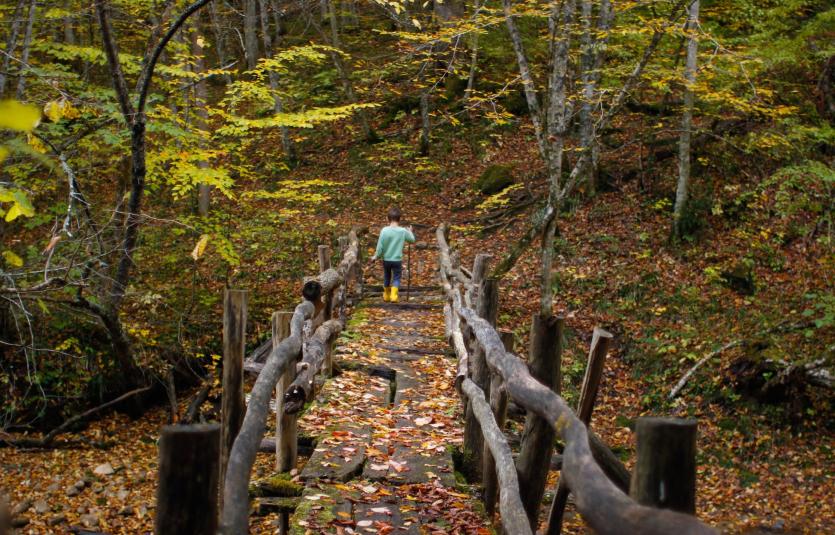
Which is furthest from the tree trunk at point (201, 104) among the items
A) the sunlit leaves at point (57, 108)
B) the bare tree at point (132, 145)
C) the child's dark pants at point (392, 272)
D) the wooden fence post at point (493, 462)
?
the wooden fence post at point (493, 462)

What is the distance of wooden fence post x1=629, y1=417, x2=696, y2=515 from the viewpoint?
190cm

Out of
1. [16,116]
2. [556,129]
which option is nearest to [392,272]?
[556,129]

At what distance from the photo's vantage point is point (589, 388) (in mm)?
4711

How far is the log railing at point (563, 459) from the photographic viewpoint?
5.02 ft

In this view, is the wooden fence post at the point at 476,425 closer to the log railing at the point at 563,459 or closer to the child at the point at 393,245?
the log railing at the point at 563,459

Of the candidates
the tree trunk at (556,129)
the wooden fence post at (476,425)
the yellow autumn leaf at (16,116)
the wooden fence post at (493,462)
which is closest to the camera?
the yellow autumn leaf at (16,116)

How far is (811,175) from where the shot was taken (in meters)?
14.0

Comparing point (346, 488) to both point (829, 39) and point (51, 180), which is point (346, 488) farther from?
point (829, 39)

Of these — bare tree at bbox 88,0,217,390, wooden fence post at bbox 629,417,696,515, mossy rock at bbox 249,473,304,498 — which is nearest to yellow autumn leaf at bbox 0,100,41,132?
wooden fence post at bbox 629,417,696,515

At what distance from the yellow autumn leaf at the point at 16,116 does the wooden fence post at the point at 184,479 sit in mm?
1042

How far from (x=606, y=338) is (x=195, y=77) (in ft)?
27.7

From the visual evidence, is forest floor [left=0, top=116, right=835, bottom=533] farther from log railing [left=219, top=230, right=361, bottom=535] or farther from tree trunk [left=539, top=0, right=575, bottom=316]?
tree trunk [left=539, top=0, right=575, bottom=316]

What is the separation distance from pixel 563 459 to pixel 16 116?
1871mm

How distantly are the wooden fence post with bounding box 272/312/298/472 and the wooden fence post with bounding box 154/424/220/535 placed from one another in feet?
11.5
